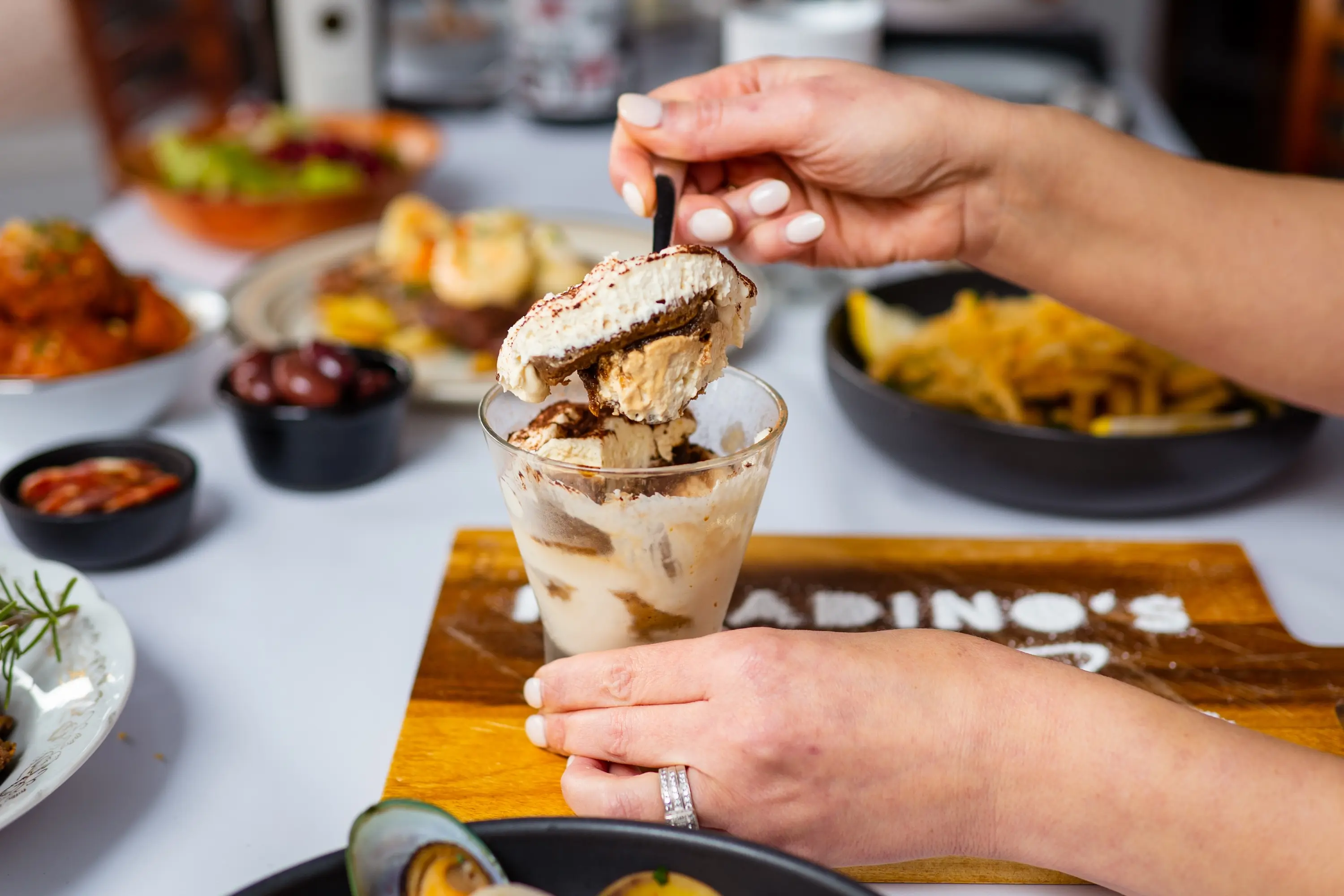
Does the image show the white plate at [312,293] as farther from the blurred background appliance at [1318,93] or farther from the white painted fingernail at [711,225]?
the blurred background appliance at [1318,93]

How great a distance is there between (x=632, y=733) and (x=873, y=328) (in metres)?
0.93

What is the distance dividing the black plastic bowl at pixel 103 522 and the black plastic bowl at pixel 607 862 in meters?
0.69

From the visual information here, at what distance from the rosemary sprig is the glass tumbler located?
0.44 m

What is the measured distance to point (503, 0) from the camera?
16.9 feet

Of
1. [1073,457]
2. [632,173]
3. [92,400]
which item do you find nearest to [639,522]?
[632,173]

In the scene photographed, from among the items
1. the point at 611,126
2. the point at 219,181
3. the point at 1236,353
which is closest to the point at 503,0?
the point at 611,126

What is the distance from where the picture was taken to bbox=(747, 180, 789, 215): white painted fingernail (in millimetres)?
1356

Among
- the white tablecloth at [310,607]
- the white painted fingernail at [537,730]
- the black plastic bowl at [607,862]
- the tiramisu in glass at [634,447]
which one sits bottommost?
the white tablecloth at [310,607]

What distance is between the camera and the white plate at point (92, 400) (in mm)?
1488

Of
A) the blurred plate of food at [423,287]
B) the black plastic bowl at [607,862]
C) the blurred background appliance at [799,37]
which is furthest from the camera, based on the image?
the blurred background appliance at [799,37]

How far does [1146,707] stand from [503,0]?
4988 millimetres

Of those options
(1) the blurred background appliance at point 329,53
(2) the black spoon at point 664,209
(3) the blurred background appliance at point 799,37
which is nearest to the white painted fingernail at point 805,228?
(2) the black spoon at point 664,209

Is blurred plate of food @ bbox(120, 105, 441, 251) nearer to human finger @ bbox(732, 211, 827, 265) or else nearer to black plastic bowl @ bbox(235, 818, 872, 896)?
human finger @ bbox(732, 211, 827, 265)

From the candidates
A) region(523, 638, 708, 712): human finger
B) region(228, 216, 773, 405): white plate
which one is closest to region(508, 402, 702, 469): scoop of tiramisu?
region(523, 638, 708, 712): human finger
